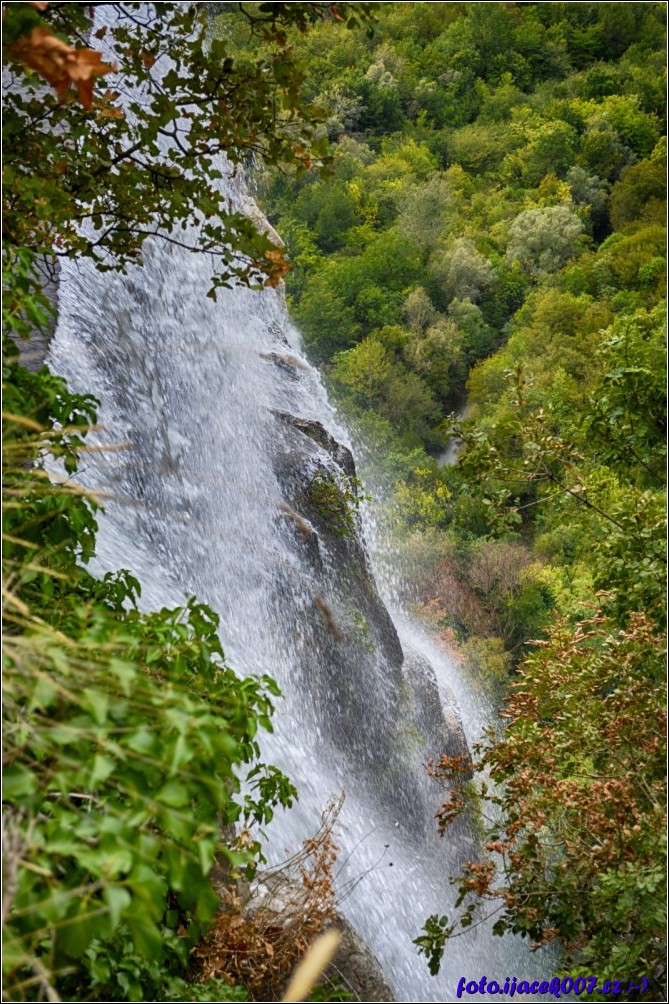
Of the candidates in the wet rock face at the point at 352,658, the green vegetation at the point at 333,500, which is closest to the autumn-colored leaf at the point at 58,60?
the wet rock face at the point at 352,658

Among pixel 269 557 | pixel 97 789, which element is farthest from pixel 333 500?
pixel 97 789

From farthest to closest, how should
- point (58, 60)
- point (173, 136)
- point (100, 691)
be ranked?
point (173, 136), point (58, 60), point (100, 691)

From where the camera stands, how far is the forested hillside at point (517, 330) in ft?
12.0

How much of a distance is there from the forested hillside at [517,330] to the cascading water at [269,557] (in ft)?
3.28

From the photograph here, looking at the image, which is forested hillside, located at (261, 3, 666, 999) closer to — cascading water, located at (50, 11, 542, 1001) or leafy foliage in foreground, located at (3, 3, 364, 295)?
cascading water, located at (50, 11, 542, 1001)

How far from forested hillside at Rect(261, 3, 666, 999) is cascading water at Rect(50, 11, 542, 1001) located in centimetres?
100

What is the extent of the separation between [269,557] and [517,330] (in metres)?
17.5

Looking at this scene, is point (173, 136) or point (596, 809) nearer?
point (173, 136)

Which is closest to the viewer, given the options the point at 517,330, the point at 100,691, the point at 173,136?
the point at 100,691

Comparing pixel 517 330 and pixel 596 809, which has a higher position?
pixel 517 330

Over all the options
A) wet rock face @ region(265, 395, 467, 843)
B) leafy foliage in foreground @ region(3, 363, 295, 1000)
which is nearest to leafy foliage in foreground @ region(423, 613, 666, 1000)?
leafy foliage in foreground @ region(3, 363, 295, 1000)

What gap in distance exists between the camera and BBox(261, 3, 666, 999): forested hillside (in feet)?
12.0

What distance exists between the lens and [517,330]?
76.8ft

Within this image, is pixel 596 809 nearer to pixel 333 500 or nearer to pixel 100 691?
pixel 100 691
